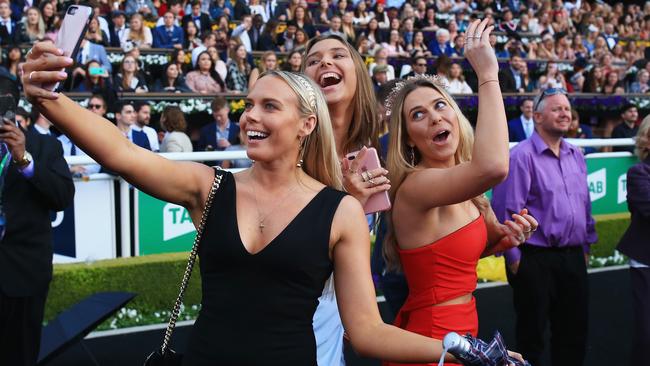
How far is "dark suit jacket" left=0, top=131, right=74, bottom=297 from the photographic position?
12.7 ft

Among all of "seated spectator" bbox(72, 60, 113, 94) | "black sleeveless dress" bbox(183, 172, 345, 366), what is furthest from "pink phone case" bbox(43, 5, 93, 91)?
"seated spectator" bbox(72, 60, 113, 94)

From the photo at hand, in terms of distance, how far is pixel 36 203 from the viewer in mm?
4012

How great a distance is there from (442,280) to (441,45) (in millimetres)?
13416

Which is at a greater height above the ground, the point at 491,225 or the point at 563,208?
the point at 491,225

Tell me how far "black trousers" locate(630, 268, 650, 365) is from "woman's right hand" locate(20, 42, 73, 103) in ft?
12.1

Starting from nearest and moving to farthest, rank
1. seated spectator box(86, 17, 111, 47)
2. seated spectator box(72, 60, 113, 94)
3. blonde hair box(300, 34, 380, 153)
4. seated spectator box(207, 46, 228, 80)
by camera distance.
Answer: blonde hair box(300, 34, 380, 153)
seated spectator box(72, 60, 113, 94)
seated spectator box(86, 17, 111, 47)
seated spectator box(207, 46, 228, 80)

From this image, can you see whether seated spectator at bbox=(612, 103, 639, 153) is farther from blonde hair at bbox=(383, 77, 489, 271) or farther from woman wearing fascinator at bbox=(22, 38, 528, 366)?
woman wearing fascinator at bbox=(22, 38, 528, 366)

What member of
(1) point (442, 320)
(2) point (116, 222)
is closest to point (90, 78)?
(2) point (116, 222)

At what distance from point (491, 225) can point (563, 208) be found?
1.73 m

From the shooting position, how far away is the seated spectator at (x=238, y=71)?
1172 cm

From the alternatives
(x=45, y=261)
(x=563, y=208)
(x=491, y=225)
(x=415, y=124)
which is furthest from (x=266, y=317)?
(x=563, y=208)

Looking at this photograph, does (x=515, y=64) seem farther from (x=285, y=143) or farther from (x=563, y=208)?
(x=285, y=143)

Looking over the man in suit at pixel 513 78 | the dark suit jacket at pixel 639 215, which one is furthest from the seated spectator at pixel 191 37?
the dark suit jacket at pixel 639 215

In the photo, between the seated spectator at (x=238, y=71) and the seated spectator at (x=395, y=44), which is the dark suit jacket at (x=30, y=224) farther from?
the seated spectator at (x=395, y=44)
